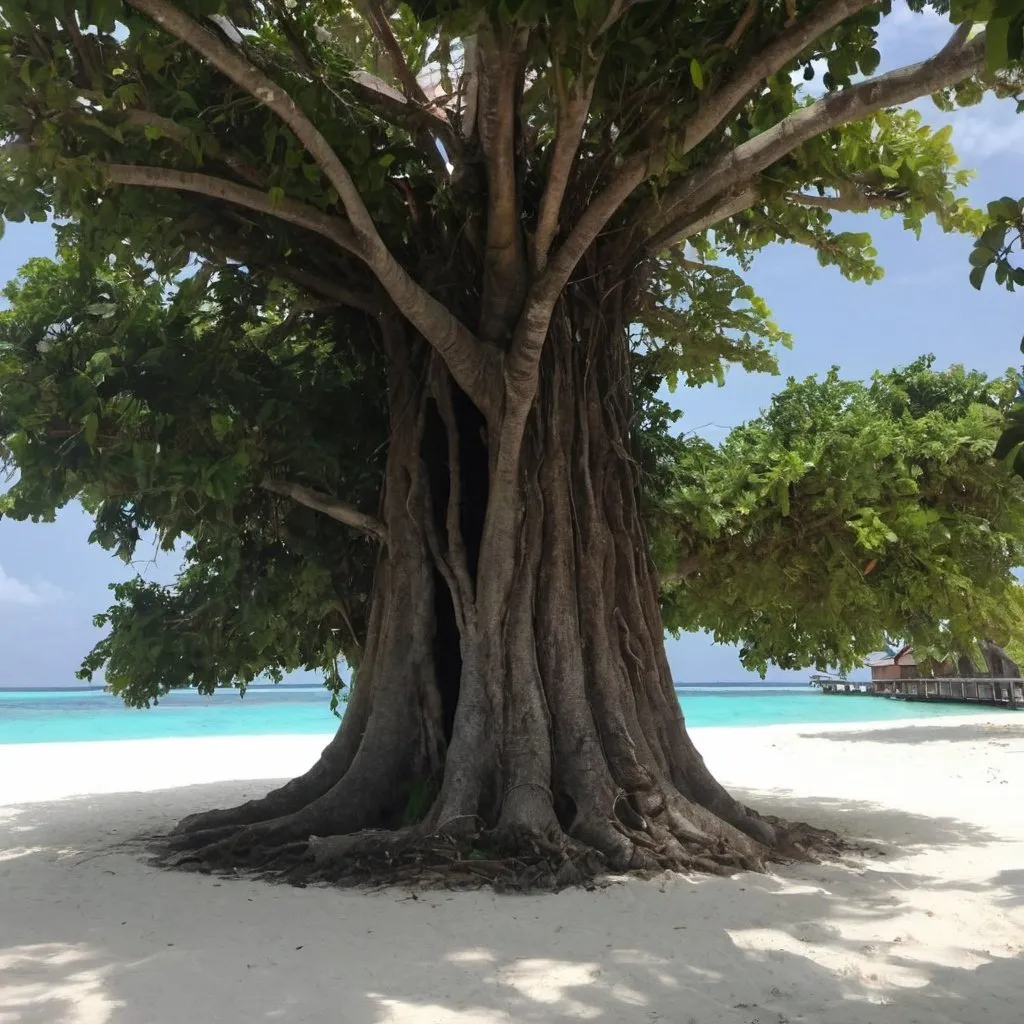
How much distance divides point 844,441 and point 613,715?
302cm

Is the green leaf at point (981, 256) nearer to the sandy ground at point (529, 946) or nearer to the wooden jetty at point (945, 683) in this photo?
the sandy ground at point (529, 946)

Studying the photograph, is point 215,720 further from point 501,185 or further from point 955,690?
point 501,185

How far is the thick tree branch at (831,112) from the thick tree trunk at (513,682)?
1.37 m

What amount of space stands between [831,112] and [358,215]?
8.46ft

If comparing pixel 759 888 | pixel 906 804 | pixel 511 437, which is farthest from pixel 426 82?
pixel 906 804

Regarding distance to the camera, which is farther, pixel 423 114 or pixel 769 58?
pixel 423 114

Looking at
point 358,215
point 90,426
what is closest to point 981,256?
point 358,215

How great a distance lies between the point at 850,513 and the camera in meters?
7.48

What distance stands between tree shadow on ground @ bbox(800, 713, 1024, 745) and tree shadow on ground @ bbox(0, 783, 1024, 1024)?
1281 cm

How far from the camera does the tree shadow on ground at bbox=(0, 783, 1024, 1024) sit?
296cm

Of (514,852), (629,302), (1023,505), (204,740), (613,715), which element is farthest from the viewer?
(204,740)

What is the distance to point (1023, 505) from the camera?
7.50 m

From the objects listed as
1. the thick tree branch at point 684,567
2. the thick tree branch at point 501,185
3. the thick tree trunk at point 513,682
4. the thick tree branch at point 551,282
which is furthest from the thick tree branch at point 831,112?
the thick tree branch at point 684,567

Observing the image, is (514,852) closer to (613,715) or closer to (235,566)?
(613,715)
